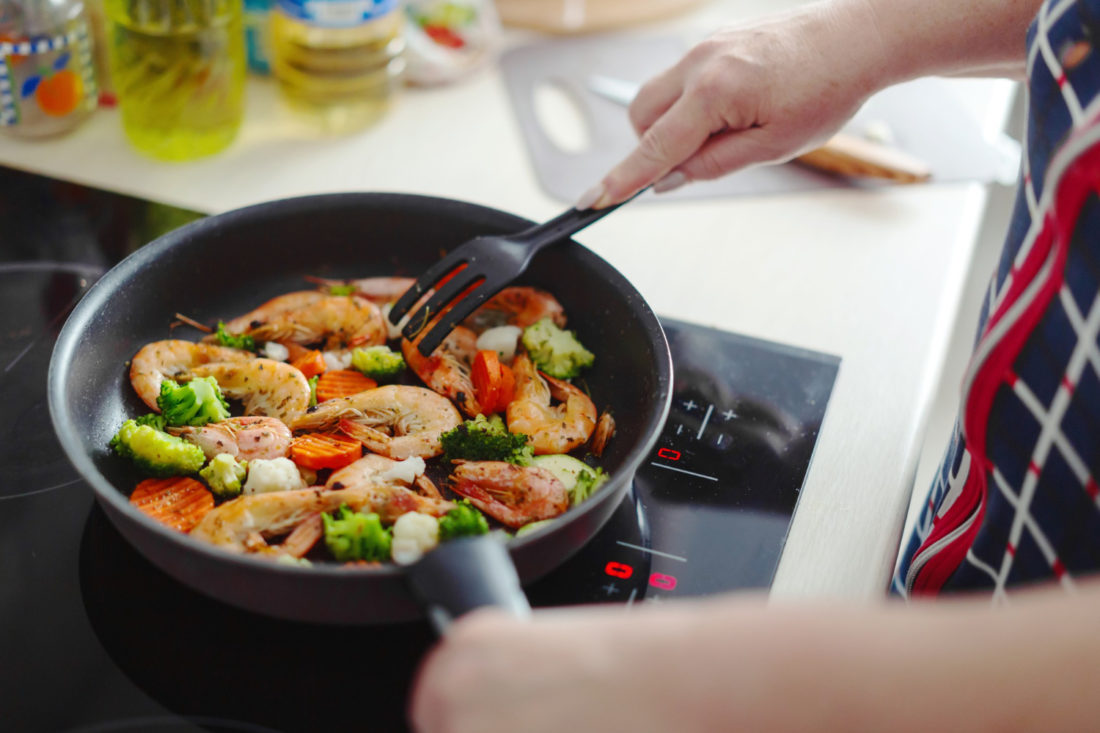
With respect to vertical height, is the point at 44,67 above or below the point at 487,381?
above

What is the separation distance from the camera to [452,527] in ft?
3.00

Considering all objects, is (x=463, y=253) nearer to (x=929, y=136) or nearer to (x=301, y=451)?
(x=301, y=451)

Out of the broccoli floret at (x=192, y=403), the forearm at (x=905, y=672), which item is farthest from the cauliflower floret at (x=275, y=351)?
the forearm at (x=905, y=672)

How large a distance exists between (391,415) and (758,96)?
0.60m

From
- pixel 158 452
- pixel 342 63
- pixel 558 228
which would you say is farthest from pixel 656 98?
pixel 158 452

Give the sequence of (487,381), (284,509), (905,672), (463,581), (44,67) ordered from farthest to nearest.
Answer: (44,67)
(487,381)
(284,509)
(463,581)
(905,672)

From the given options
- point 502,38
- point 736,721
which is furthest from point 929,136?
point 736,721

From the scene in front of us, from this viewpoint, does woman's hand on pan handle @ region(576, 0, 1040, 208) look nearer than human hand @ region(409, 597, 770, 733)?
No

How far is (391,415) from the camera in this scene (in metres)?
1.13

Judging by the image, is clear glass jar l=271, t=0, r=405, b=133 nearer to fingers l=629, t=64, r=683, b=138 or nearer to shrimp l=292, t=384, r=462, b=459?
fingers l=629, t=64, r=683, b=138

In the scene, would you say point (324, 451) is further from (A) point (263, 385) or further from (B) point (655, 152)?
(B) point (655, 152)

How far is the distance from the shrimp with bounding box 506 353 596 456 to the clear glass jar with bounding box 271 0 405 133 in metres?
0.77

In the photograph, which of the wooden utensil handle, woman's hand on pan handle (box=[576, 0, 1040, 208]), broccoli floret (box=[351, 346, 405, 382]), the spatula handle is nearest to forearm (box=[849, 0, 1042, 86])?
woman's hand on pan handle (box=[576, 0, 1040, 208])

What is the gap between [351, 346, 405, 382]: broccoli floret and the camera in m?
1.19
